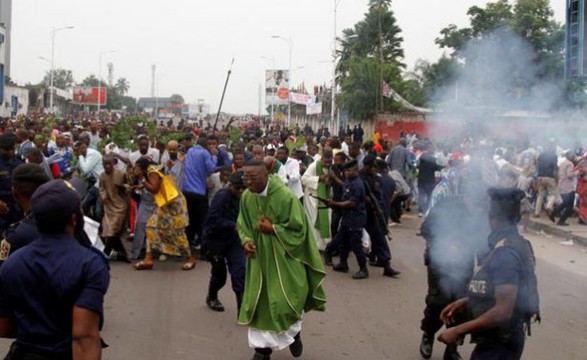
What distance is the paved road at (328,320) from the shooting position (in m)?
6.73

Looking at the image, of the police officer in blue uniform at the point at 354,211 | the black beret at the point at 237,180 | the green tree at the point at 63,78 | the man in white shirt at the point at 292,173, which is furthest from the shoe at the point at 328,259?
the green tree at the point at 63,78

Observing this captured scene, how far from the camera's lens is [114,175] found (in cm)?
1067

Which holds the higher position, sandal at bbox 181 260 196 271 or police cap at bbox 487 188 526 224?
police cap at bbox 487 188 526 224

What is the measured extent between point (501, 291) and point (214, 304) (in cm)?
476

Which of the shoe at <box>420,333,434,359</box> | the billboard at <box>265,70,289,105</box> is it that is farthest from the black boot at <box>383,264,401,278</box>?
the billboard at <box>265,70,289,105</box>

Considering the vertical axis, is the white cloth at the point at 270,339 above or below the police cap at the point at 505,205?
below

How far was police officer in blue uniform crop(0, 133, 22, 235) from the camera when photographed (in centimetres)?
705

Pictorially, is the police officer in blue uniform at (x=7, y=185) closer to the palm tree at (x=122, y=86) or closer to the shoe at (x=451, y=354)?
the shoe at (x=451, y=354)

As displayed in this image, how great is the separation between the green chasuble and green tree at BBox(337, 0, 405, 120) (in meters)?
26.9

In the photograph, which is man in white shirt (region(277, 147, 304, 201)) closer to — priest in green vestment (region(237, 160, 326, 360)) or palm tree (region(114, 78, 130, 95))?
priest in green vestment (region(237, 160, 326, 360))

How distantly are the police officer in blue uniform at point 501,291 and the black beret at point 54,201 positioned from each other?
206 cm

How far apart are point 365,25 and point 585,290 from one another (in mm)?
47500

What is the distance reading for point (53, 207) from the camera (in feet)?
10.4

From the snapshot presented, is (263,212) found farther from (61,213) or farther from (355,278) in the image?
(355,278)
